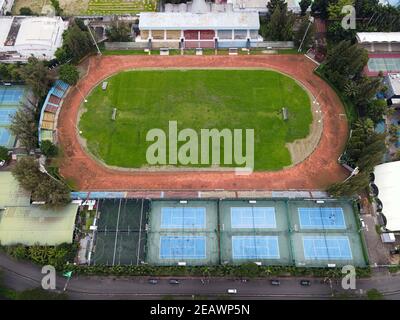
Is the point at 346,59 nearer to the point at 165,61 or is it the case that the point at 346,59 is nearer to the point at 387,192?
the point at 387,192

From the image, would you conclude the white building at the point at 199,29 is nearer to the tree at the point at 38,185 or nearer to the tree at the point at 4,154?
the tree at the point at 4,154

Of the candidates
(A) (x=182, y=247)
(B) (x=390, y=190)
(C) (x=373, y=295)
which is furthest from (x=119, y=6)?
(C) (x=373, y=295)

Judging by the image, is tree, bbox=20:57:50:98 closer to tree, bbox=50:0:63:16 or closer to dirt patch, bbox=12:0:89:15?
tree, bbox=50:0:63:16

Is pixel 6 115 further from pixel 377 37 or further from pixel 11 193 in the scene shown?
pixel 377 37

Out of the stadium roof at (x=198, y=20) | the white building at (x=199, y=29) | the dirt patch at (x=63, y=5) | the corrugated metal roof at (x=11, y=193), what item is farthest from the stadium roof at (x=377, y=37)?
the corrugated metal roof at (x=11, y=193)

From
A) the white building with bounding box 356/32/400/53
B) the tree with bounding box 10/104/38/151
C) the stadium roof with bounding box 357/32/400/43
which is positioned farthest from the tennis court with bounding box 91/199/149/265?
the white building with bounding box 356/32/400/53

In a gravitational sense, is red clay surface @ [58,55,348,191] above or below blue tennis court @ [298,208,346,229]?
above
